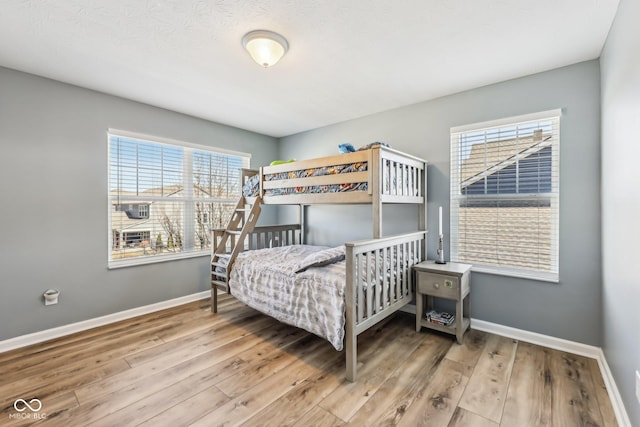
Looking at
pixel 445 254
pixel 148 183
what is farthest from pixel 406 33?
pixel 148 183

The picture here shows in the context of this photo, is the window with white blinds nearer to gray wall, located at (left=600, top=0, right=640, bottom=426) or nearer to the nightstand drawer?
gray wall, located at (left=600, top=0, right=640, bottom=426)

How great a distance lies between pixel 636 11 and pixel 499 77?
119 cm

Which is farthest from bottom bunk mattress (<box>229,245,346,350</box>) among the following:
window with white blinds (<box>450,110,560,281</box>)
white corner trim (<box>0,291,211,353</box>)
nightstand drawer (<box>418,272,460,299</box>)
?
window with white blinds (<box>450,110,560,281</box>)

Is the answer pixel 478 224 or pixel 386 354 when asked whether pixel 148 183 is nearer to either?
pixel 386 354

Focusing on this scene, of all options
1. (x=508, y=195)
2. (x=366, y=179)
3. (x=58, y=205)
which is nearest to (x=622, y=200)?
(x=508, y=195)

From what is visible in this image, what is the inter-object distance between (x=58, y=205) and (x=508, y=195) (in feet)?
13.8

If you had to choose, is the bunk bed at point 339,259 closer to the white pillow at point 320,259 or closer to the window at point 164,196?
the white pillow at point 320,259

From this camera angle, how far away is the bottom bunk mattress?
2104 millimetres

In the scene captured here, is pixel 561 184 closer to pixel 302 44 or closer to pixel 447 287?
pixel 447 287

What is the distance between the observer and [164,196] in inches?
134

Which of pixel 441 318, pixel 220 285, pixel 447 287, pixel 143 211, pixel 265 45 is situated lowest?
pixel 441 318

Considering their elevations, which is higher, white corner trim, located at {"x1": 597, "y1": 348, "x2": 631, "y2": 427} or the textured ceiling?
the textured ceiling

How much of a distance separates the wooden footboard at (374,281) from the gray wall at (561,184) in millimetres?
577

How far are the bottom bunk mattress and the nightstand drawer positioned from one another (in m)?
0.77
